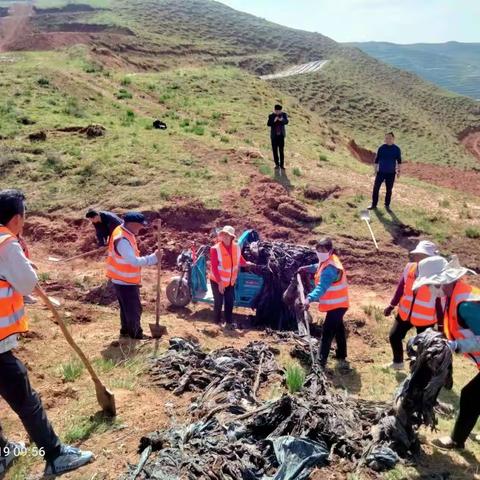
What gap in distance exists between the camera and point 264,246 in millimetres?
9273

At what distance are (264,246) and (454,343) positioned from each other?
4868 millimetres

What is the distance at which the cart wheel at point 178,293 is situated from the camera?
9.29 metres

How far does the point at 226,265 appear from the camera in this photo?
8.46 m

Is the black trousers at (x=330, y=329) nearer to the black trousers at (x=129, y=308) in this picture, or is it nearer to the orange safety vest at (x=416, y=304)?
the orange safety vest at (x=416, y=304)

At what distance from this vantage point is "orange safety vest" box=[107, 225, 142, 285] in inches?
273

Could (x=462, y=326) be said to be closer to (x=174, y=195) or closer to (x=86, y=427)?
(x=86, y=427)

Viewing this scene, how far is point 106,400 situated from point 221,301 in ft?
12.8

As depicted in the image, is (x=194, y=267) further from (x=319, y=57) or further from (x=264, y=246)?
(x=319, y=57)

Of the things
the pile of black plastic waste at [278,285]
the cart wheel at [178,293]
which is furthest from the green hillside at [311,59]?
the cart wheel at [178,293]

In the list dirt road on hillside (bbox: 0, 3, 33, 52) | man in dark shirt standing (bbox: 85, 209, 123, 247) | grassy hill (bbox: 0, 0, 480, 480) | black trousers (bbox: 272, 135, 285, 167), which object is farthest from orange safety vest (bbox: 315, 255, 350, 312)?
dirt road on hillside (bbox: 0, 3, 33, 52)

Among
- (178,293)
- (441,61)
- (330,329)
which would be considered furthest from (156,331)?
(441,61)

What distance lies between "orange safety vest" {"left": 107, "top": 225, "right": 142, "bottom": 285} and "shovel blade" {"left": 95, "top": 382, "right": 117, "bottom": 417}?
2.16 meters

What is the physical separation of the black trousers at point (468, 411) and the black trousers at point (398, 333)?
1.86m

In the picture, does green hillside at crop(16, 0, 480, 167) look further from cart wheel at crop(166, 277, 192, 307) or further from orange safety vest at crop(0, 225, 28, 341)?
orange safety vest at crop(0, 225, 28, 341)
